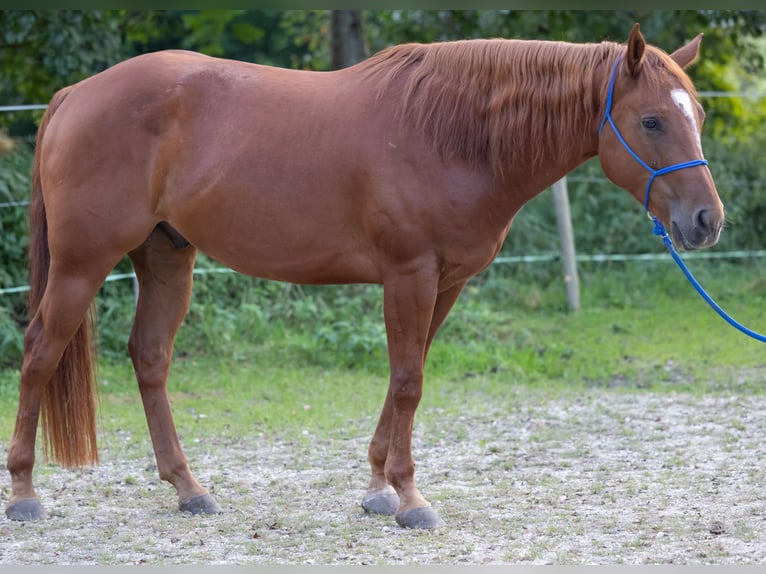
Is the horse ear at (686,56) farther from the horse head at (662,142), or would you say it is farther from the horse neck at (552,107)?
the horse neck at (552,107)

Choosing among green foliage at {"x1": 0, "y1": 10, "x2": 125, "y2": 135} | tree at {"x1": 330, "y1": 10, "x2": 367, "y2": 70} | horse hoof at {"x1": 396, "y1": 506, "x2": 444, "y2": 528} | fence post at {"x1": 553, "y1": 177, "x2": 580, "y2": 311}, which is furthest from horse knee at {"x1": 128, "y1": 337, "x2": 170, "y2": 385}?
fence post at {"x1": 553, "y1": 177, "x2": 580, "y2": 311}

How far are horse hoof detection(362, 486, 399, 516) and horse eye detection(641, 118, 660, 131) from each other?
1927 millimetres

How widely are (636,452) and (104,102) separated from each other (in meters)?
3.25

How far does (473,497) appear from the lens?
4516mm

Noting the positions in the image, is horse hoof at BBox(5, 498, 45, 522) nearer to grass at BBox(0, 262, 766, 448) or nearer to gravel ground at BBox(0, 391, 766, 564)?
gravel ground at BBox(0, 391, 766, 564)

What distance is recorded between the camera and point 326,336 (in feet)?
25.3

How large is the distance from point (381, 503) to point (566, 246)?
5.44 meters

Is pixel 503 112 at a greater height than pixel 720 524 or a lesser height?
greater

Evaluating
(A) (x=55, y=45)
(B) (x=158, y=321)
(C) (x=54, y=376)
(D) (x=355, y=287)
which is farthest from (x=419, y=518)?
(A) (x=55, y=45)

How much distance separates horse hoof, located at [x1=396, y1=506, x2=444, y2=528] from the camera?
4.06m

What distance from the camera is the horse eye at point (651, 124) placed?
3.77 metres

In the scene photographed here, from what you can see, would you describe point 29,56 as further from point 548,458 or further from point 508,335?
point 548,458

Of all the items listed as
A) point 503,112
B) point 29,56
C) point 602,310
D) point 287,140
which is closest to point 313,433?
point 287,140

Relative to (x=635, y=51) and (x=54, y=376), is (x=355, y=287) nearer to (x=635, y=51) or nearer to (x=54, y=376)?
(x=54, y=376)
